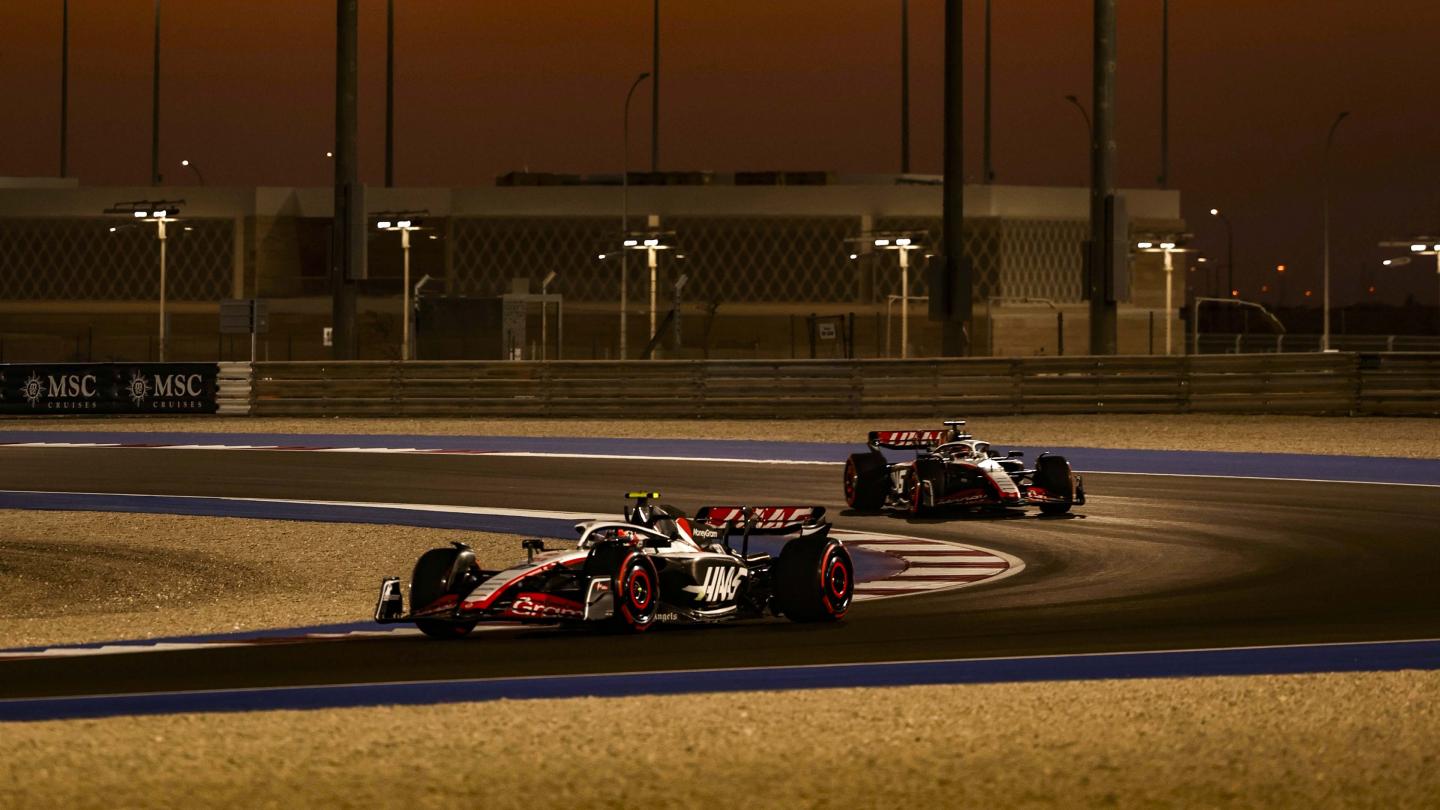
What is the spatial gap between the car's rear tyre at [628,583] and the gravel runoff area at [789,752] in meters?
2.32

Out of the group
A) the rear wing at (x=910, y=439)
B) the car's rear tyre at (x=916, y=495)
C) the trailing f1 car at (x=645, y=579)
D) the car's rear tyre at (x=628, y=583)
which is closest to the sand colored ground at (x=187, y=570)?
the trailing f1 car at (x=645, y=579)

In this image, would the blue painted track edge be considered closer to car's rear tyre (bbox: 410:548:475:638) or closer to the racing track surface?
the racing track surface

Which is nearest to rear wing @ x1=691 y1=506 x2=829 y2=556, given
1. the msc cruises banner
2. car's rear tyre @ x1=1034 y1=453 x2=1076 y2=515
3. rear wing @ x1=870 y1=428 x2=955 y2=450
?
rear wing @ x1=870 y1=428 x2=955 y2=450

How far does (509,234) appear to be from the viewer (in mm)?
78312

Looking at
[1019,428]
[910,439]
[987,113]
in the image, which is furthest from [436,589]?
[987,113]

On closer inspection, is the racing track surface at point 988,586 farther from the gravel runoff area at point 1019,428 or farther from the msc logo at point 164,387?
the msc logo at point 164,387

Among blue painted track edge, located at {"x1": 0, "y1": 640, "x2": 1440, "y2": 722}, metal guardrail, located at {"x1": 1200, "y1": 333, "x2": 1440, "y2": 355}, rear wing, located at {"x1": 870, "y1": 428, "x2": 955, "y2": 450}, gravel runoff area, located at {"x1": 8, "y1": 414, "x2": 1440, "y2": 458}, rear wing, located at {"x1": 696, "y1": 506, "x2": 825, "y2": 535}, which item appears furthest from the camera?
metal guardrail, located at {"x1": 1200, "y1": 333, "x2": 1440, "y2": 355}

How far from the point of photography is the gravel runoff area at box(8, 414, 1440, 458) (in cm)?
3212

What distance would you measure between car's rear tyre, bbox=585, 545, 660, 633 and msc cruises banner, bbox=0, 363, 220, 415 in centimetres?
2880

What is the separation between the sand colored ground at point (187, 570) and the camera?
15.0 metres

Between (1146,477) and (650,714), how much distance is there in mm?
17114

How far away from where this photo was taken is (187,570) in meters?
18.5

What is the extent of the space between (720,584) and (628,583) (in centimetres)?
89

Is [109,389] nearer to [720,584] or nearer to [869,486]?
[869,486]
